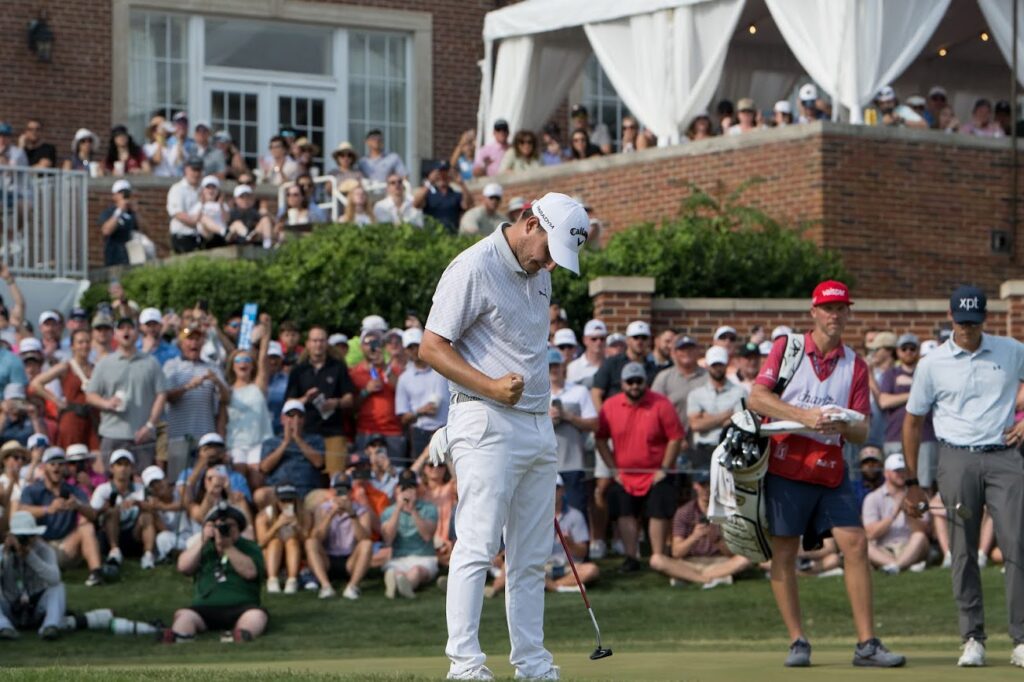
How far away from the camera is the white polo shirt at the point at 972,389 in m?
11.5

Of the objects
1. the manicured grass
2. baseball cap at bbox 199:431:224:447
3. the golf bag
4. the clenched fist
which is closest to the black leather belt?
the manicured grass

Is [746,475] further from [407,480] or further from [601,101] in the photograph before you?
[601,101]

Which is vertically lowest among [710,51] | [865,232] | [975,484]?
[975,484]

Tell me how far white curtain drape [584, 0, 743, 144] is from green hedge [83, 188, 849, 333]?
1766 millimetres

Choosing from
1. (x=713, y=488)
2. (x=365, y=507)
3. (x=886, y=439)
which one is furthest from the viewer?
(x=886, y=439)

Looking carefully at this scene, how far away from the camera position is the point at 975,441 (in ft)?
37.8

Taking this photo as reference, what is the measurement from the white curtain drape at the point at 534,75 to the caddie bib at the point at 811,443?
1722 centimetres

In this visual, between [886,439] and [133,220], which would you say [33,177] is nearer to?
[133,220]

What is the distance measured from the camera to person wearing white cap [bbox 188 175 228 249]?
23641 mm

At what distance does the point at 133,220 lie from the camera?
79.4ft

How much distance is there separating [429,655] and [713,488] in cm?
272

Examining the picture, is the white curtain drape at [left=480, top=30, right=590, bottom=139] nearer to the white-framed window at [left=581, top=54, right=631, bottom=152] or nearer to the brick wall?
the white-framed window at [left=581, top=54, right=631, bottom=152]

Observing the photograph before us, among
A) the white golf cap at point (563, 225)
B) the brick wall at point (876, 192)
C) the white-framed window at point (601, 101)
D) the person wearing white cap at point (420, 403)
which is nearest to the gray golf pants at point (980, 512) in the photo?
the white golf cap at point (563, 225)

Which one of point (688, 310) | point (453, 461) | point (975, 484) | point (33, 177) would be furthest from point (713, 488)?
point (33, 177)
